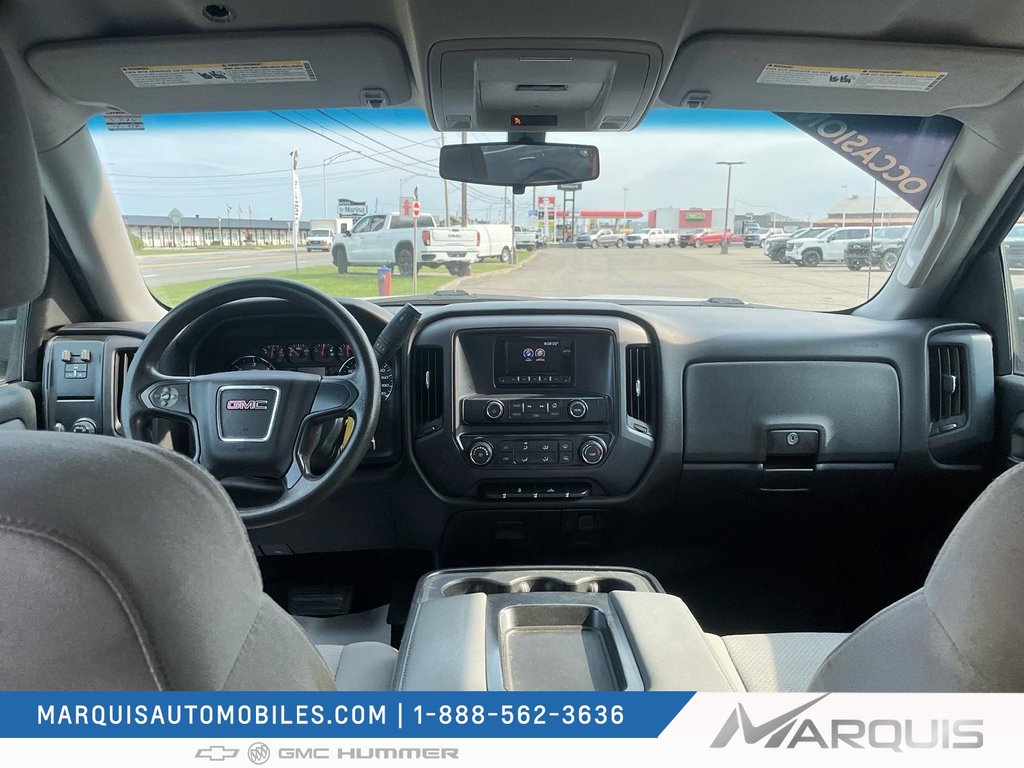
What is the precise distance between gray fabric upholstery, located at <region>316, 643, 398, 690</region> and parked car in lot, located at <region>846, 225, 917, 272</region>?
2847mm

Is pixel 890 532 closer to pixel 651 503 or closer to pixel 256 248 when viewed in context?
pixel 651 503

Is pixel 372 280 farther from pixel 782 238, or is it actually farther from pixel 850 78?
pixel 850 78

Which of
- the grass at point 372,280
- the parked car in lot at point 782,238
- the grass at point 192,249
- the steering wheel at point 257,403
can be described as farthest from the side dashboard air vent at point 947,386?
the grass at point 192,249

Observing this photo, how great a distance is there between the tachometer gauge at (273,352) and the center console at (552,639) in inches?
44.8

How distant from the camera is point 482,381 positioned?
329 cm

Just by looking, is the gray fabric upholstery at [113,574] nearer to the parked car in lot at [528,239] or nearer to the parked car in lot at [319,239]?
the parked car in lot at [528,239]

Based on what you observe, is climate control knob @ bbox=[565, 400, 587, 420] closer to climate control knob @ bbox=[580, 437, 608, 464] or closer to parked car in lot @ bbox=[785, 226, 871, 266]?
climate control knob @ bbox=[580, 437, 608, 464]

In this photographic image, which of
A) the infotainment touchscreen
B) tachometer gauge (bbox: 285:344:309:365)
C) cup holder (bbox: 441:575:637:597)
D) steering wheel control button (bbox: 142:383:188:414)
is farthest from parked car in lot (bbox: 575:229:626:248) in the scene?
steering wheel control button (bbox: 142:383:188:414)

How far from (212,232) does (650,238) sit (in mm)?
2146

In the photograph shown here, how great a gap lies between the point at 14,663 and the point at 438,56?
6.97 feet

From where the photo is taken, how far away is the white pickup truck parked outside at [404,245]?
3.51 meters

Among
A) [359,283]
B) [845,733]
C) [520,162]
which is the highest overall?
[520,162]

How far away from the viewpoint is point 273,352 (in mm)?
3162

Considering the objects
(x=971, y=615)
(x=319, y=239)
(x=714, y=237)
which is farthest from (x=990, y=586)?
(x=319, y=239)
